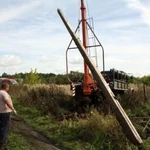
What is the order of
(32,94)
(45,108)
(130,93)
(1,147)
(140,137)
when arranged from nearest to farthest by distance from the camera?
(1,147)
(140,137)
(45,108)
(130,93)
(32,94)

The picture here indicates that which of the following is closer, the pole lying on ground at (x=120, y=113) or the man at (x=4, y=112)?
the man at (x=4, y=112)

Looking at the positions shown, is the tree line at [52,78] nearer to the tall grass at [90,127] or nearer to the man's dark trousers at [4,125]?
the tall grass at [90,127]

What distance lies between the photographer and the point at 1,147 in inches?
436

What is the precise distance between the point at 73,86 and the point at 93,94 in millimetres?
1201

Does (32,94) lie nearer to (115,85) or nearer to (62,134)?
(115,85)

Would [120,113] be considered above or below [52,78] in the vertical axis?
below

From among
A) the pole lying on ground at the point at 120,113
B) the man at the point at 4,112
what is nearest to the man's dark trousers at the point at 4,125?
the man at the point at 4,112

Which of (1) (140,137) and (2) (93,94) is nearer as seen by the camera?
(1) (140,137)

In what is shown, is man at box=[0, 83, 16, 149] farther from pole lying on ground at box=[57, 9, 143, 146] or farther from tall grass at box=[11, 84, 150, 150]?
pole lying on ground at box=[57, 9, 143, 146]

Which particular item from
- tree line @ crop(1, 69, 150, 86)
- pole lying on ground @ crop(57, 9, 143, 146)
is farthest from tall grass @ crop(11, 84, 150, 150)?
tree line @ crop(1, 69, 150, 86)

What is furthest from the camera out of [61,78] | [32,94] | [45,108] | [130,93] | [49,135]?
[61,78]

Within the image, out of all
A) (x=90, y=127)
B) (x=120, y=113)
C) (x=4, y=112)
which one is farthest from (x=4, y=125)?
(x=120, y=113)

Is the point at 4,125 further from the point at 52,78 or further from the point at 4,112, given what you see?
the point at 52,78

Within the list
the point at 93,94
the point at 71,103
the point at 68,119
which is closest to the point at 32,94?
the point at 71,103
